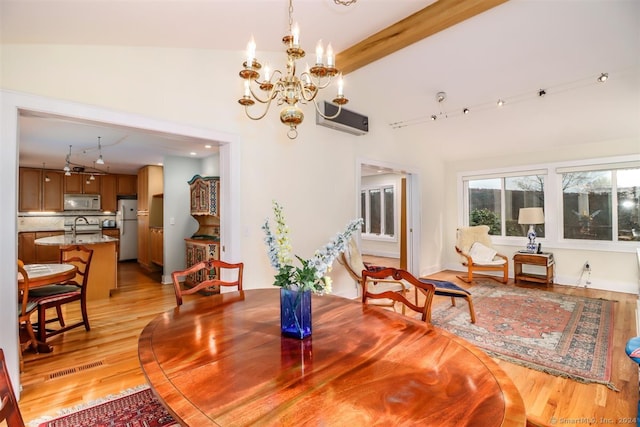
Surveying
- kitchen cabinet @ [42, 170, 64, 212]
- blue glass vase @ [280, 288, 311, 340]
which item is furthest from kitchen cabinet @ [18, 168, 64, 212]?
blue glass vase @ [280, 288, 311, 340]

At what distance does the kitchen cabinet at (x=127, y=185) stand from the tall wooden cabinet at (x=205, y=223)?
3872 mm

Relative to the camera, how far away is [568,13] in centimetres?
271

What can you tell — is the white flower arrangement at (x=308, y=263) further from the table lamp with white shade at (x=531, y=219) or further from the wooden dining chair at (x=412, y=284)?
the table lamp with white shade at (x=531, y=219)

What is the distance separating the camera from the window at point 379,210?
8297 mm

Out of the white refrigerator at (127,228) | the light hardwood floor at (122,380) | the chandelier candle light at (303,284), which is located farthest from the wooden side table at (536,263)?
the white refrigerator at (127,228)

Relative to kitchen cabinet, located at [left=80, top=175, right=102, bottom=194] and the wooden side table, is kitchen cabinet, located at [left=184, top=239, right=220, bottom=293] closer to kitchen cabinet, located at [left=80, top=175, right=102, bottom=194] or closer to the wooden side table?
kitchen cabinet, located at [left=80, top=175, right=102, bottom=194]

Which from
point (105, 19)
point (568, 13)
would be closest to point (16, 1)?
point (105, 19)

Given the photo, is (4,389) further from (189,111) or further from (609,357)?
(609,357)

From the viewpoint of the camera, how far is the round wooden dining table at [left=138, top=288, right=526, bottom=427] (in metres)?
0.77

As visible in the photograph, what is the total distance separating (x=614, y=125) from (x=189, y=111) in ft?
19.2

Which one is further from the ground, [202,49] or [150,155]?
[202,49]

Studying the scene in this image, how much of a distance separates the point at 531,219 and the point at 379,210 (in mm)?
3944

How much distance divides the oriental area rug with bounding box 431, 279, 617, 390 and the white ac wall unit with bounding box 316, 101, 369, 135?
2.65 meters

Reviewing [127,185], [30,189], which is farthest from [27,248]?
[127,185]
